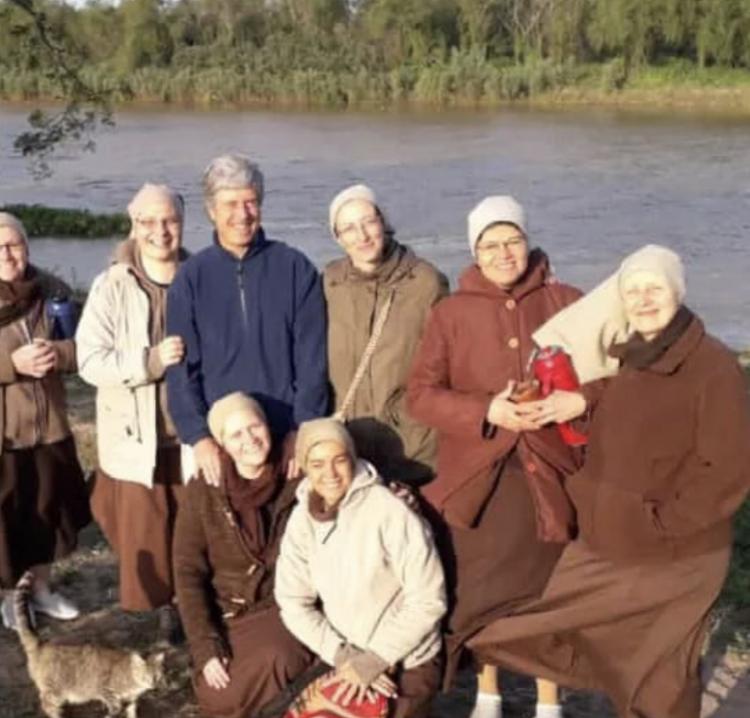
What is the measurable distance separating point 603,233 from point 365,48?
104ft

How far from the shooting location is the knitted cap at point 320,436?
3234 mm

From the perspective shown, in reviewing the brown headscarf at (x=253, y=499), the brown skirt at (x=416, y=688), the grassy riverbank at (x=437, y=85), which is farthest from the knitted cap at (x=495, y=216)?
the grassy riverbank at (x=437, y=85)

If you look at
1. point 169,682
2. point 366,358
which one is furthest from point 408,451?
point 169,682

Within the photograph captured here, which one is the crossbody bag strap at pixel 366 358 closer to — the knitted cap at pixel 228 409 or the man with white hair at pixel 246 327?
the man with white hair at pixel 246 327

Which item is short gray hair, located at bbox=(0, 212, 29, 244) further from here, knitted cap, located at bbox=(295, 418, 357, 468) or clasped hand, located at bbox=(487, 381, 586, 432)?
clasped hand, located at bbox=(487, 381, 586, 432)

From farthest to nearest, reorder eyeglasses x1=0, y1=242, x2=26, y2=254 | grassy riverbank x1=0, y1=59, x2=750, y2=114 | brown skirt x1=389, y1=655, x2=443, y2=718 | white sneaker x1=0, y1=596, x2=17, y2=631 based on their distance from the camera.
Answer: grassy riverbank x1=0, y1=59, x2=750, y2=114, white sneaker x1=0, y1=596, x2=17, y2=631, eyeglasses x1=0, y1=242, x2=26, y2=254, brown skirt x1=389, y1=655, x2=443, y2=718

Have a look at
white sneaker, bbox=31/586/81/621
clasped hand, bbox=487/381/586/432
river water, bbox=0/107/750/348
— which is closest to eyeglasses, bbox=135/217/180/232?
clasped hand, bbox=487/381/586/432

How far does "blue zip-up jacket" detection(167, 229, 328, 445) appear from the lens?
3568 mm

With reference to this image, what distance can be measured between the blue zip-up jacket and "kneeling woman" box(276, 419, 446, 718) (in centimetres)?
32

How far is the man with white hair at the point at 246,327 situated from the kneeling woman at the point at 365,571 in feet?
1.02

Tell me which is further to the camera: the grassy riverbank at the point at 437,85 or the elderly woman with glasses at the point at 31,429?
the grassy riverbank at the point at 437,85

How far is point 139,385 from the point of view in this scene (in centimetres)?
372

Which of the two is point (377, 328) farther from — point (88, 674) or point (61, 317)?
point (88, 674)

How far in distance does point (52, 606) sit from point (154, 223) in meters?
Answer: 1.52
